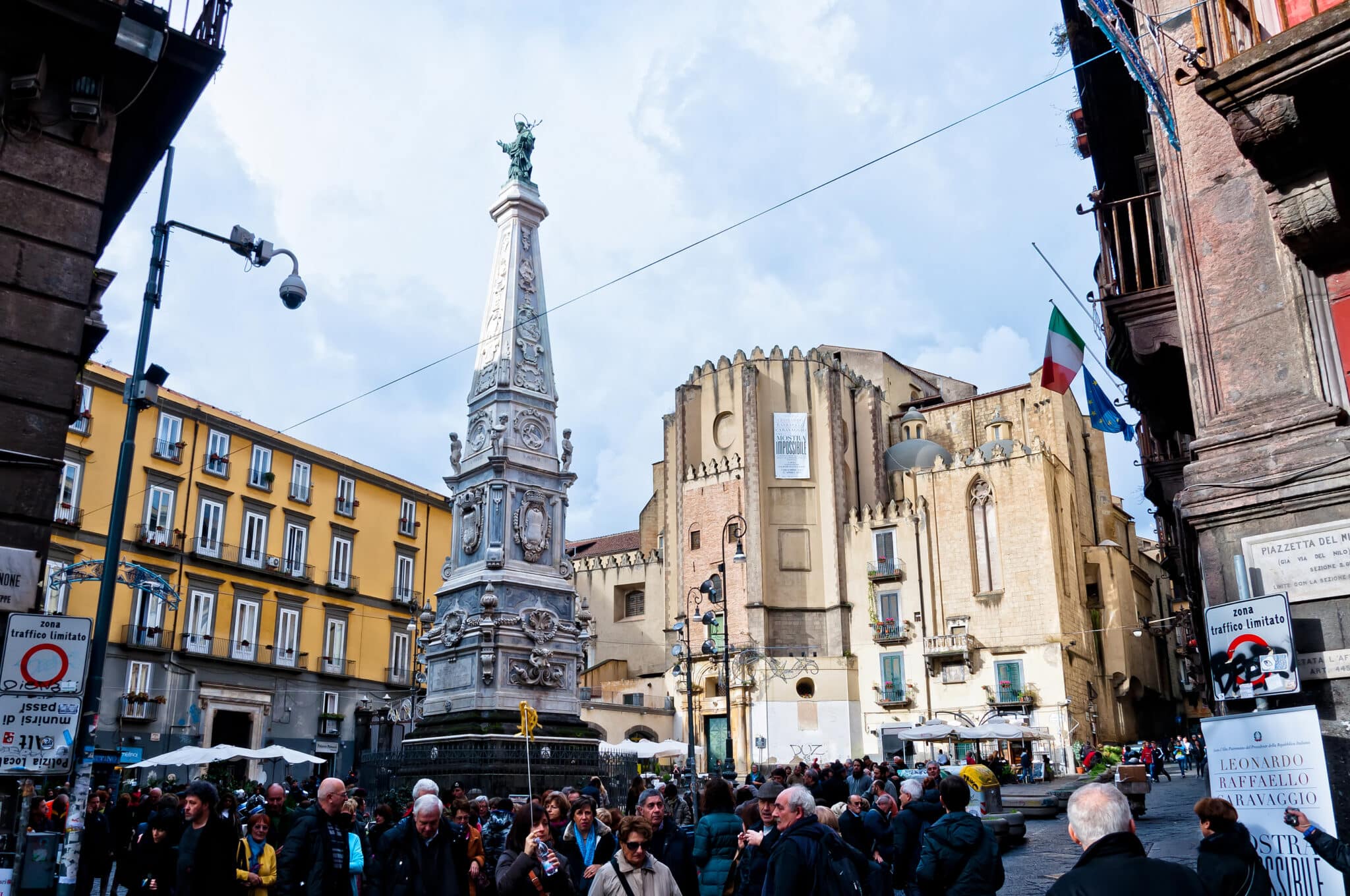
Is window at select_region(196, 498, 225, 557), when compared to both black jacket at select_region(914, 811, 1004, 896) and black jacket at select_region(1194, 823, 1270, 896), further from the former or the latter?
black jacket at select_region(1194, 823, 1270, 896)

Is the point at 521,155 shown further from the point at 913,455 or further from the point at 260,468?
the point at 913,455

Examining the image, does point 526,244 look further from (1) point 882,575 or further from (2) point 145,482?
(1) point 882,575

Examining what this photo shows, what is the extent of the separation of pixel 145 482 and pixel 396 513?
10.7 m

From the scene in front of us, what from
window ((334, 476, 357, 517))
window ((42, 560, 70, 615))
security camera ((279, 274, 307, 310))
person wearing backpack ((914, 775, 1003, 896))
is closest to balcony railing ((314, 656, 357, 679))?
window ((334, 476, 357, 517))

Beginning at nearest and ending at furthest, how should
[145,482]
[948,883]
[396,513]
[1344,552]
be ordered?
1. [948,883]
2. [1344,552]
3. [145,482]
4. [396,513]

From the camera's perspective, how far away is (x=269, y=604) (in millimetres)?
36219

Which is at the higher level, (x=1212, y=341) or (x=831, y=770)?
(x=1212, y=341)

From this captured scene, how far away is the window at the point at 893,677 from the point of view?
46188mm

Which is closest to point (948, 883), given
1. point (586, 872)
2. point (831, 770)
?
point (586, 872)

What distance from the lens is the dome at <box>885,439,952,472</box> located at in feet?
177

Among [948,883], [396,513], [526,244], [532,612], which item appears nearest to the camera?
[948,883]

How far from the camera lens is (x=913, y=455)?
54625mm

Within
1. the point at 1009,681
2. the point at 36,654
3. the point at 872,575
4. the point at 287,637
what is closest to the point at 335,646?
the point at 287,637

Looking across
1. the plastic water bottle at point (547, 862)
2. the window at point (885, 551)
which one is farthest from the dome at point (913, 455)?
the plastic water bottle at point (547, 862)
